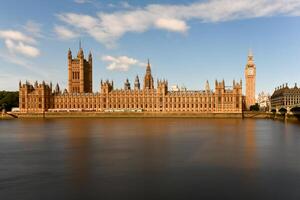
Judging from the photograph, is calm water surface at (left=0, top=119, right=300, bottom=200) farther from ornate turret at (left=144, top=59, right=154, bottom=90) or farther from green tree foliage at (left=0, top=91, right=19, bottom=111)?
ornate turret at (left=144, top=59, right=154, bottom=90)

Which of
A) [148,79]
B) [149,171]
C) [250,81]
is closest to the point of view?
[149,171]

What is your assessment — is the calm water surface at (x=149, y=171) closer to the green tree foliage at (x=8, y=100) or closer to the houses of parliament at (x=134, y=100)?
the houses of parliament at (x=134, y=100)

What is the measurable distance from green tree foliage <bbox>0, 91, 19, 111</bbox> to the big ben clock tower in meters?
86.1

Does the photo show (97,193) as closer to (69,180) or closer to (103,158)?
(69,180)

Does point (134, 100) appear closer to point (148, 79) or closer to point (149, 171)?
point (148, 79)

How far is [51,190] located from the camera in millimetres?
18172

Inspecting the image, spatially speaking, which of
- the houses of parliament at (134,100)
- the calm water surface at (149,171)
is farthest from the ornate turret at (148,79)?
the calm water surface at (149,171)

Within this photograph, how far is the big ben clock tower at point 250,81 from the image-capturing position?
140 meters

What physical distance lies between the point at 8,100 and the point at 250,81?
91527 millimetres

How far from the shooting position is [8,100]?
11606cm

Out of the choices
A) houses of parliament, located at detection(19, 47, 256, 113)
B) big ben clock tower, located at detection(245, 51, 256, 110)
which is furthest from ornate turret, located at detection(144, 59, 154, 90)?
big ben clock tower, located at detection(245, 51, 256, 110)

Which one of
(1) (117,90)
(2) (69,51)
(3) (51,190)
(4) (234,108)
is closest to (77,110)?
(1) (117,90)

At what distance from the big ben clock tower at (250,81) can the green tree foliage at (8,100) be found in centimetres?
8610

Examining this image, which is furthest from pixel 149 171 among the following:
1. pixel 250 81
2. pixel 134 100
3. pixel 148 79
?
pixel 250 81
